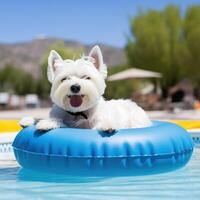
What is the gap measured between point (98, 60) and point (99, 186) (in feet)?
4.58

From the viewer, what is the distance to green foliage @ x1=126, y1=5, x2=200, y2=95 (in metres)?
35.4

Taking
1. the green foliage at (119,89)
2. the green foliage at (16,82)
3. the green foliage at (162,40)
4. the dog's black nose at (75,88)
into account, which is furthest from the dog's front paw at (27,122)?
the green foliage at (16,82)

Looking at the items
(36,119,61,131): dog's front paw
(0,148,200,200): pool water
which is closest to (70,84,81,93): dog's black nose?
(36,119,61,131): dog's front paw

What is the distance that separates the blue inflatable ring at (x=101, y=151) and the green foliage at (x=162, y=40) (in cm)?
2944

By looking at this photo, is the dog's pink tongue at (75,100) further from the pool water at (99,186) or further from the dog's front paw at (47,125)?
the pool water at (99,186)

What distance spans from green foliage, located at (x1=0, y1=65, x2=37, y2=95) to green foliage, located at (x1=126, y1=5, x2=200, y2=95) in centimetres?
1556

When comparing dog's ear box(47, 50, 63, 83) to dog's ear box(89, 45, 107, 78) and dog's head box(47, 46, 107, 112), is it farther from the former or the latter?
dog's ear box(89, 45, 107, 78)

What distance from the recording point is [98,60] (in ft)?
18.0

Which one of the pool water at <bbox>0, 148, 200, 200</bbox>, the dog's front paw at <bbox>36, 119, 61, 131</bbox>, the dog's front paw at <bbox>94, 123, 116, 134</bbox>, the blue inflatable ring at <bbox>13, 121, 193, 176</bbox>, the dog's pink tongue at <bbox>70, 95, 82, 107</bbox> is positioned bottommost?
the pool water at <bbox>0, 148, 200, 200</bbox>

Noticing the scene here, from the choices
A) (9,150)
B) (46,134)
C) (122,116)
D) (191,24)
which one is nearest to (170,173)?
(122,116)

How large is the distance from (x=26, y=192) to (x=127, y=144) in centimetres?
114

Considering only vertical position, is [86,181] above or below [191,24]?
below

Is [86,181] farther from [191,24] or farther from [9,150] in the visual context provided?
[191,24]

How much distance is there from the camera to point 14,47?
128875mm
